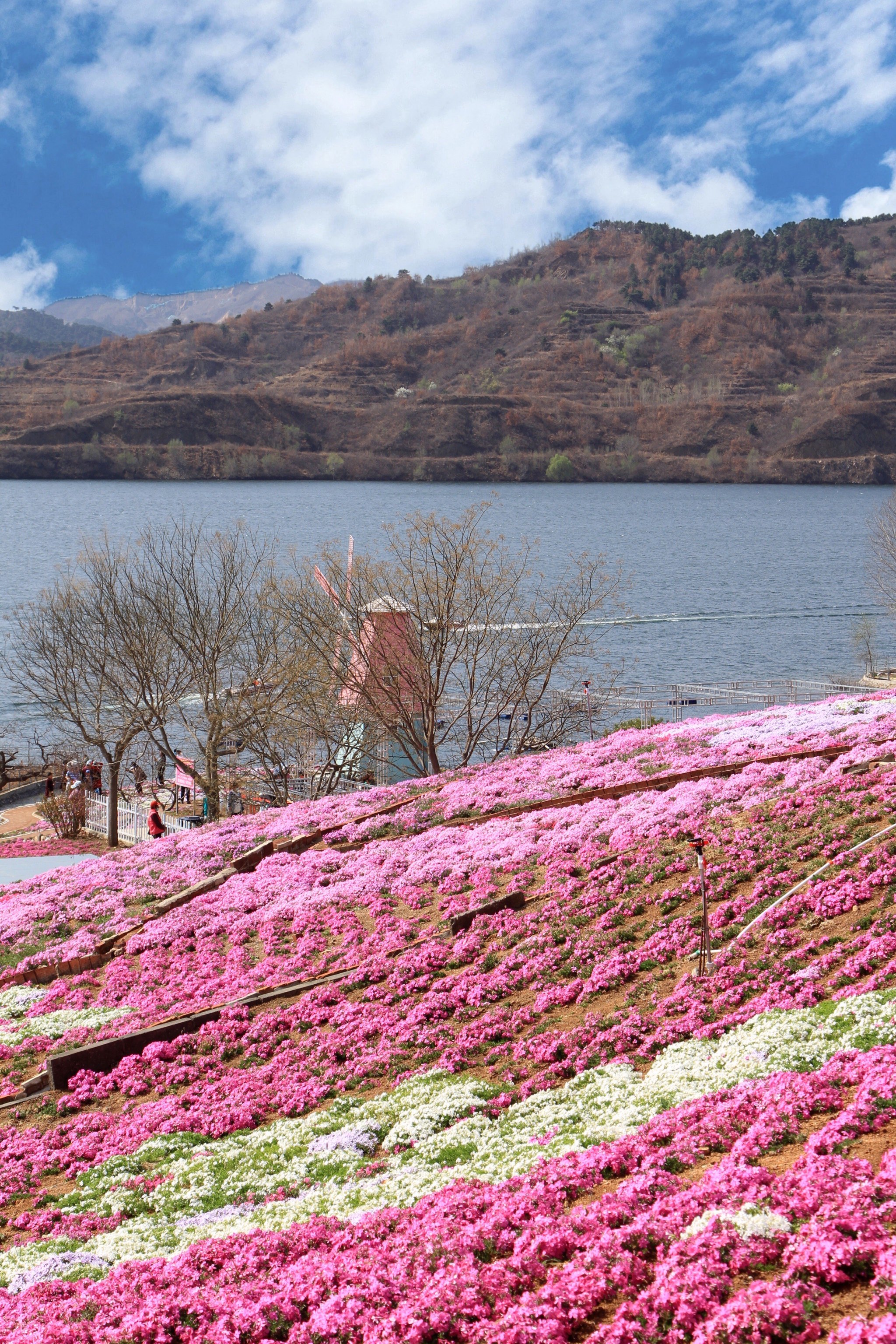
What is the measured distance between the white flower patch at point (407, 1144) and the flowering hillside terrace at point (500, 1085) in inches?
1.9

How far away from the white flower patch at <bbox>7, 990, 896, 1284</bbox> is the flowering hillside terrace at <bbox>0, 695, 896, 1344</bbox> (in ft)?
0.16

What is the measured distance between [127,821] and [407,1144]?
33521mm

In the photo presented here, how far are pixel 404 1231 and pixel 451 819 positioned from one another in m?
18.2

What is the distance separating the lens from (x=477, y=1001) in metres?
15.5

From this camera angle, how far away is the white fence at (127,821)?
41.2 m

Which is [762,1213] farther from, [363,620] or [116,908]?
[363,620]

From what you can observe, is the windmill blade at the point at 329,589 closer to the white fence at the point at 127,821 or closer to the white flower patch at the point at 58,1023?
the white fence at the point at 127,821

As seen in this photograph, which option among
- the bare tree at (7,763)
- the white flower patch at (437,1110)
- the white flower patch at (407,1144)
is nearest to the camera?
the white flower patch at (407,1144)

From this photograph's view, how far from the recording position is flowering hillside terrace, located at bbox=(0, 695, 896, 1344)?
7562mm

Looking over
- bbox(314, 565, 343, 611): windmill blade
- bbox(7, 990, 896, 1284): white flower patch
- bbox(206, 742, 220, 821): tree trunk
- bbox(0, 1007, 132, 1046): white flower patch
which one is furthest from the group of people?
bbox(7, 990, 896, 1284): white flower patch

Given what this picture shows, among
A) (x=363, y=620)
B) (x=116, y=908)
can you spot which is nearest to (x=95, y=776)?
(x=363, y=620)

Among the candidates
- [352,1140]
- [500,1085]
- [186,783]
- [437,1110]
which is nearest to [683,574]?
[186,783]

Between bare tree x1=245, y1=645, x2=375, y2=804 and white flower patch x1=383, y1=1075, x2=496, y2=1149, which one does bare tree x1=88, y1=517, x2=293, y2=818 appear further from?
white flower patch x1=383, y1=1075, x2=496, y2=1149

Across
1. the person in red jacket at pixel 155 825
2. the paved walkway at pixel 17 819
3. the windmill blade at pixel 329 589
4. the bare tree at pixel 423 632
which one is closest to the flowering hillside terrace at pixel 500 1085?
the person in red jacket at pixel 155 825
